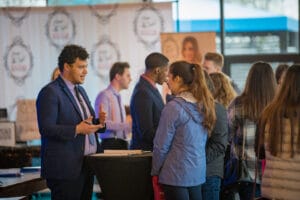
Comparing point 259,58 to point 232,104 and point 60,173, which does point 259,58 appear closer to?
point 232,104

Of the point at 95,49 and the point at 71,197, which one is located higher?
the point at 95,49

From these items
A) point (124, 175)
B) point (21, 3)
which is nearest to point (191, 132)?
point (124, 175)

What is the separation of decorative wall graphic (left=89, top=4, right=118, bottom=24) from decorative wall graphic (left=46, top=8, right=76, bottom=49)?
316mm

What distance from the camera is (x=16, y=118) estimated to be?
792 cm

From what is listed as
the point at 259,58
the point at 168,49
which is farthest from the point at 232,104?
the point at 259,58

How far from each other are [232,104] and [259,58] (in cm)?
458

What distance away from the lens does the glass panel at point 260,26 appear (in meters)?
9.03

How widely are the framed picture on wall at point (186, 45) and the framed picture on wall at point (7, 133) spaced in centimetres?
204

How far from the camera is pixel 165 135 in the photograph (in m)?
3.88

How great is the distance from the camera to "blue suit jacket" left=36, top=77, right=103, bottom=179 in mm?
3922

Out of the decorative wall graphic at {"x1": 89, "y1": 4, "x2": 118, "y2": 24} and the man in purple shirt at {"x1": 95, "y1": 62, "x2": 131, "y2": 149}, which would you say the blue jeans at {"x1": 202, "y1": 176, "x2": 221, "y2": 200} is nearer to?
the man in purple shirt at {"x1": 95, "y1": 62, "x2": 131, "y2": 149}

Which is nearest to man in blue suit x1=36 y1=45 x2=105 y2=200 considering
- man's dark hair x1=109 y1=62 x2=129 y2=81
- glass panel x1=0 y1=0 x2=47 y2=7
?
man's dark hair x1=109 y1=62 x2=129 y2=81

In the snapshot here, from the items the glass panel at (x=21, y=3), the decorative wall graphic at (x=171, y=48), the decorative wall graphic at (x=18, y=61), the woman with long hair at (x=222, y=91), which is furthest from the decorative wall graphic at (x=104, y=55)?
the woman with long hair at (x=222, y=91)

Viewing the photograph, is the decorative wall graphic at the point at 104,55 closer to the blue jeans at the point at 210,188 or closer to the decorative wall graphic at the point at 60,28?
the decorative wall graphic at the point at 60,28
